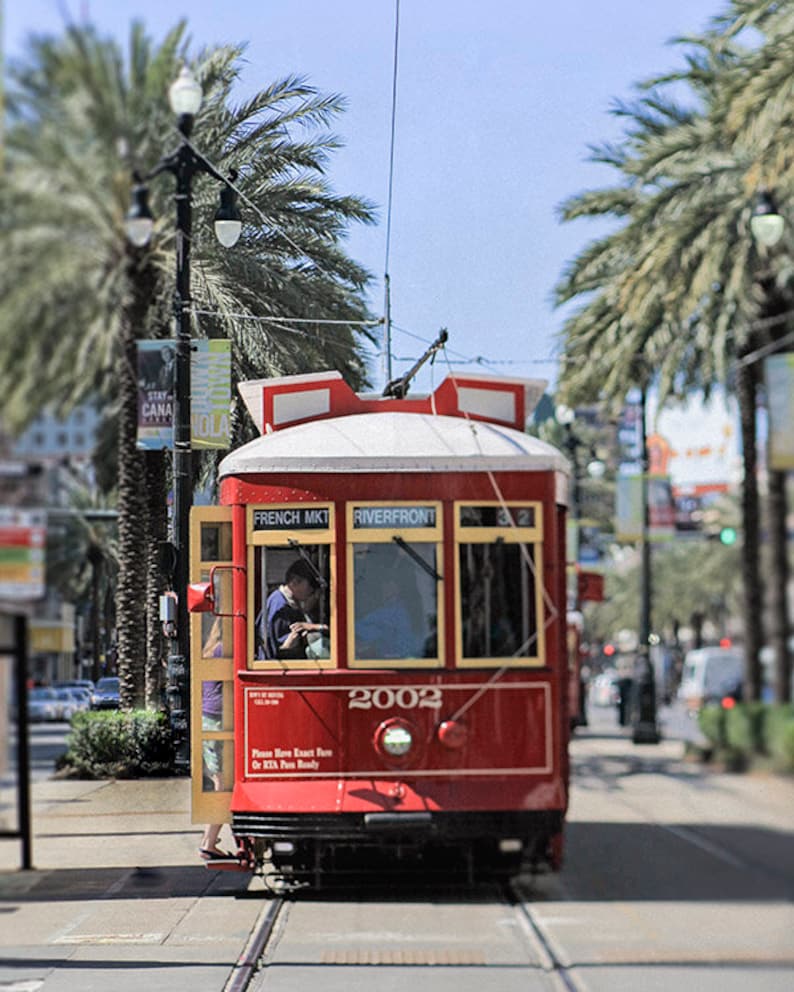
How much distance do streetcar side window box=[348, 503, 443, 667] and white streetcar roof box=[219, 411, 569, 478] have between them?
76mm

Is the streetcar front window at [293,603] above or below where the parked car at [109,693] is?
above

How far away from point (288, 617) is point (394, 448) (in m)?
0.27

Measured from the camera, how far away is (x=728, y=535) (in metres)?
1.41

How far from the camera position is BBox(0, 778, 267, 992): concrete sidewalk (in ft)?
5.72

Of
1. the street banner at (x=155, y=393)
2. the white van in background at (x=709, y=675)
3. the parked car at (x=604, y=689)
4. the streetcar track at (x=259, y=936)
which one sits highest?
the street banner at (x=155, y=393)

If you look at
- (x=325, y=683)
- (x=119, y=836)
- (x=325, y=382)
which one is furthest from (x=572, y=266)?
(x=119, y=836)

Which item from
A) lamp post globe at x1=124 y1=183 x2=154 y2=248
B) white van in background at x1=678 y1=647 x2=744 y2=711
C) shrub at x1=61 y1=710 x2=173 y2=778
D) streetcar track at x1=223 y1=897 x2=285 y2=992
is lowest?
streetcar track at x1=223 y1=897 x2=285 y2=992

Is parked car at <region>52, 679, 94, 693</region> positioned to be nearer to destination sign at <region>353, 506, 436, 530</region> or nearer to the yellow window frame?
the yellow window frame

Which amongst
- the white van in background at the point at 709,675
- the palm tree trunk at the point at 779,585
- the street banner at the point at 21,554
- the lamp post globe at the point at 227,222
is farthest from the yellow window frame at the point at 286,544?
the palm tree trunk at the point at 779,585

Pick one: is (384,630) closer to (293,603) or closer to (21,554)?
(293,603)

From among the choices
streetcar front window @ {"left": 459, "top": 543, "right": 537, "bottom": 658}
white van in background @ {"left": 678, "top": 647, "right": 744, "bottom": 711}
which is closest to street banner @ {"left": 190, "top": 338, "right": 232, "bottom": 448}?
streetcar front window @ {"left": 459, "top": 543, "right": 537, "bottom": 658}

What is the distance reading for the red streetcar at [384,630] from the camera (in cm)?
176

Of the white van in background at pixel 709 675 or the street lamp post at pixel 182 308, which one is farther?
the street lamp post at pixel 182 308

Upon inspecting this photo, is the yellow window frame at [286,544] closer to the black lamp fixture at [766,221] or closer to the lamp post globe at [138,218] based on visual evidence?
the lamp post globe at [138,218]
